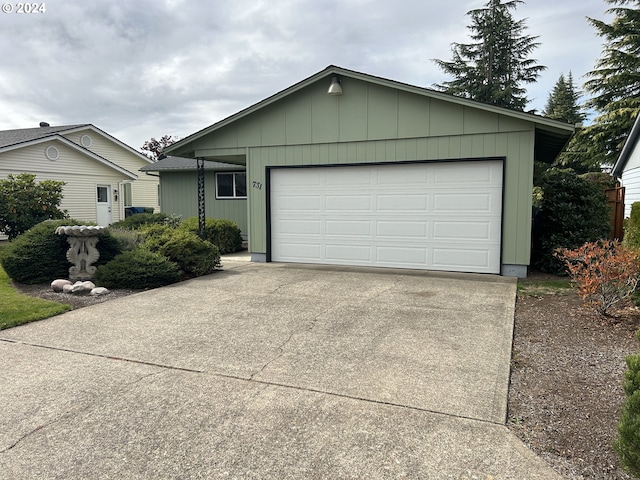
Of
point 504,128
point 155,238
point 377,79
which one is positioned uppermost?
point 377,79

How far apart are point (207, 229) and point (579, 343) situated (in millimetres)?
9884

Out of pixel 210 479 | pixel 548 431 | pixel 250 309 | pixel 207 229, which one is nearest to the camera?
pixel 210 479

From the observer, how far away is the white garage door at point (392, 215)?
8734 millimetres

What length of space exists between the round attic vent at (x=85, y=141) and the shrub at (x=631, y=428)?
25529mm

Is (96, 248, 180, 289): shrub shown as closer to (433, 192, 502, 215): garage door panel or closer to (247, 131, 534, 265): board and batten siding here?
(247, 131, 534, 265): board and batten siding

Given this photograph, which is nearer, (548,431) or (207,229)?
(548,431)

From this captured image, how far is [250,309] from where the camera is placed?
6.08 metres

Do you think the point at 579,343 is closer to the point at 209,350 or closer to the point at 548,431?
the point at 548,431

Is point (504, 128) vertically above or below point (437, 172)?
above

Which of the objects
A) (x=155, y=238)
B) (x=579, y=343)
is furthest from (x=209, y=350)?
(x=155, y=238)

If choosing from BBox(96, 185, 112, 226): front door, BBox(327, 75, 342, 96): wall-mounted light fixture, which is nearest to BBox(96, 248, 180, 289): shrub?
BBox(327, 75, 342, 96): wall-mounted light fixture

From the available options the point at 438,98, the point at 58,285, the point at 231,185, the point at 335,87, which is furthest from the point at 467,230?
the point at 231,185

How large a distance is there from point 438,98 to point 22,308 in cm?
798

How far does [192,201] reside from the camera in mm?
16281
